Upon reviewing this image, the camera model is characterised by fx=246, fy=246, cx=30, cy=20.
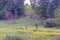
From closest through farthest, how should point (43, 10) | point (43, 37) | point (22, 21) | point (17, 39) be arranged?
point (17, 39) < point (43, 37) < point (22, 21) < point (43, 10)

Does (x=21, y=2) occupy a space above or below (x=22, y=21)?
above

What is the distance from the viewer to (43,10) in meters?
22.4

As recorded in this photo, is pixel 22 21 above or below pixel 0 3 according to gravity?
below

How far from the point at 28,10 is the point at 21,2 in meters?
1.18

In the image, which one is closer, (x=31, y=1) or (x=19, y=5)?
(x=19, y=5)

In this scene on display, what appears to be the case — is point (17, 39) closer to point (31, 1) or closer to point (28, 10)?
point (28, 10)

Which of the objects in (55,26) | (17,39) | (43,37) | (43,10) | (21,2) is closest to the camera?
(17,39)

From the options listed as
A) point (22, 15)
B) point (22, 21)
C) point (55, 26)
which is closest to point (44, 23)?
point (55, 26)

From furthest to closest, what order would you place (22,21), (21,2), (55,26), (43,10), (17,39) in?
1. (21,2)
2. (43,10)
3. (22,21)
4. (55,26)
5. (17,39)

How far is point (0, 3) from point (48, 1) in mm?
4614

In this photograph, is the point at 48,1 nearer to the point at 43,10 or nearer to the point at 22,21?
the point at 43,10

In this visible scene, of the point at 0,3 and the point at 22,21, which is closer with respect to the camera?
the point at 22,21

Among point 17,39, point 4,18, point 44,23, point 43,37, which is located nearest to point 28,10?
point 4,18

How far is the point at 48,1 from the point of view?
2312cm
